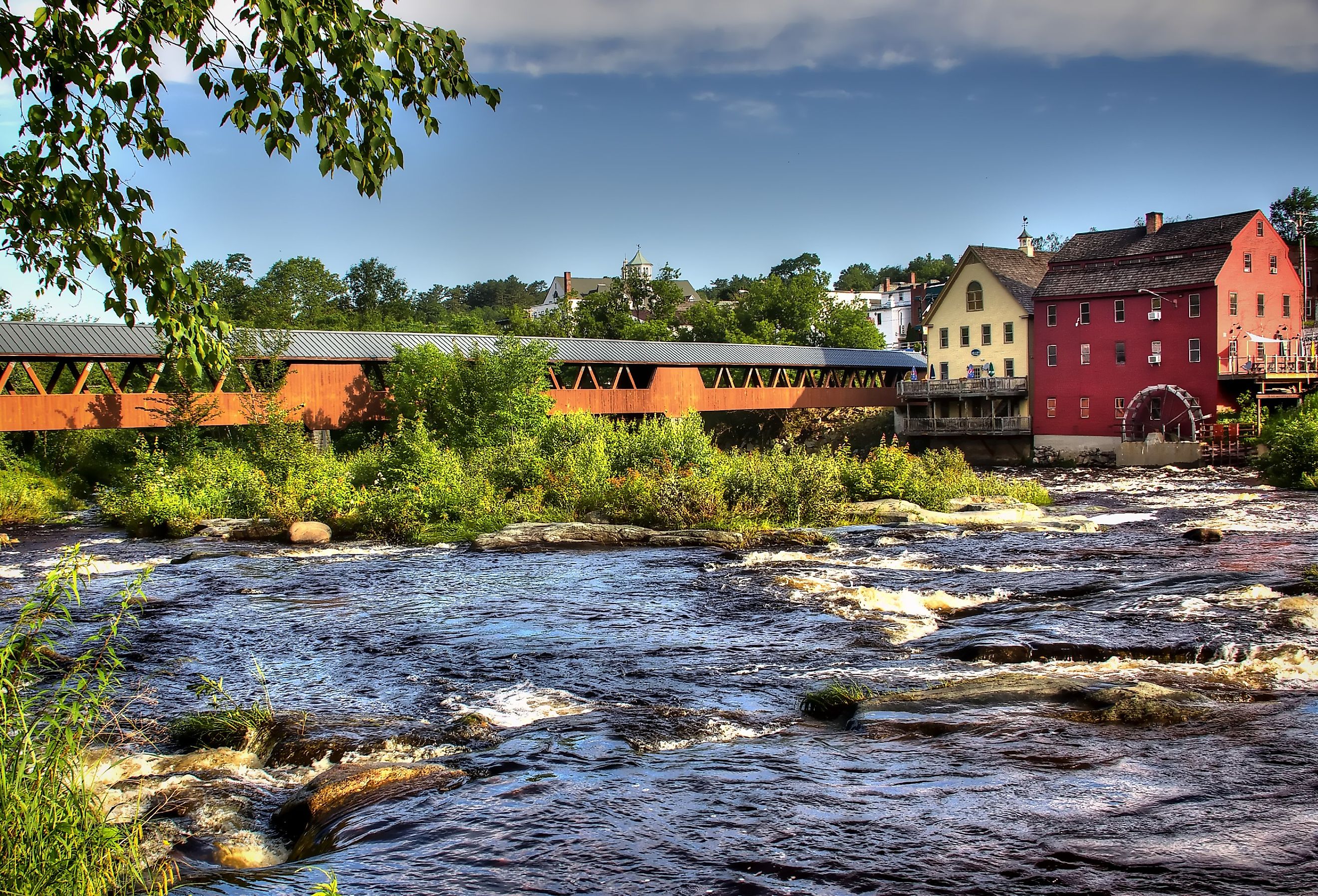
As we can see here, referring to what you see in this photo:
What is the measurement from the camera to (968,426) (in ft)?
153

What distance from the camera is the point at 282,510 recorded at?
72.0 feet

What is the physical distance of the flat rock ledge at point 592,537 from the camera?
769 inches

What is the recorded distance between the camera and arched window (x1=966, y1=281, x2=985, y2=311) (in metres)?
48.6

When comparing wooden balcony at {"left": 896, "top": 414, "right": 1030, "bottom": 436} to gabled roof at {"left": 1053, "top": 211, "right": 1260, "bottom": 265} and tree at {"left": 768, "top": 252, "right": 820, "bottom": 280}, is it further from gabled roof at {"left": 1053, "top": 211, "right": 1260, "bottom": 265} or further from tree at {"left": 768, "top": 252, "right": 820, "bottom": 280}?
tree at {"left": 768, "top": 252, "right": 820, "bottom": 280}

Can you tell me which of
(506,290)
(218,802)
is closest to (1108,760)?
(218,802)

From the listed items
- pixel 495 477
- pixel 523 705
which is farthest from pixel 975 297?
pixel 523 705

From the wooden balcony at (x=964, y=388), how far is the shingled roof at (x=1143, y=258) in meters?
4.30

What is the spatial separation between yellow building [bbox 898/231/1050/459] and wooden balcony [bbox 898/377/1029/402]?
0.04 metres

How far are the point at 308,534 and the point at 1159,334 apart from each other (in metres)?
36.0

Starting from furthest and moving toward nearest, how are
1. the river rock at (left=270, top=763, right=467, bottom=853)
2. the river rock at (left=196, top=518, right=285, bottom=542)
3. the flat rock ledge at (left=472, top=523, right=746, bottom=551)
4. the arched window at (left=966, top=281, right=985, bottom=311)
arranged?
1. the arched window at (left=966, top=281, right=985, bottom=311)
2. the river rock at (left=196, top=518, right=285, bottom=542)
3. the flat rock ledge at (left=472, top=523, right=746, bottom=551)
4. the river rock at (left=270, top=763, right=467, bottom=853)

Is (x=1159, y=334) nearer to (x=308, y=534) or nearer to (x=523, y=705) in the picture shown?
(x=308, y=534)

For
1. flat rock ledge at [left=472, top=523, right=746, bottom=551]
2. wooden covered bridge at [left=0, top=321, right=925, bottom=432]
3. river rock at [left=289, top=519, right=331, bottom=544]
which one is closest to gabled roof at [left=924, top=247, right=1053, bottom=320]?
wooden covered bridge at [left=0, top=321, right=925, bottom=432]

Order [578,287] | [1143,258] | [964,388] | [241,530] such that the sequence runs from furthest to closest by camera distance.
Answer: [578,287], [964,388], [1143,258], [241,530]

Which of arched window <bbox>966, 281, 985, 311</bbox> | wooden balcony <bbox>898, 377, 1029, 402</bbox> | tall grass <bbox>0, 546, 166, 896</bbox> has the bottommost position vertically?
tall grass <bbox>0, 546, 166, 896</bbox>
